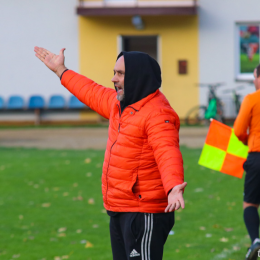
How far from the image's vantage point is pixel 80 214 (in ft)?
24.3

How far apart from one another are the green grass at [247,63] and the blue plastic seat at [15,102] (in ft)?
27.6

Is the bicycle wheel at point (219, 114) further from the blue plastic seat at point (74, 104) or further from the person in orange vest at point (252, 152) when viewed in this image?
→ the person in orange vest at point (252, 152)

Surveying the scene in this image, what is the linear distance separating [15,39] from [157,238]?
17974 mm

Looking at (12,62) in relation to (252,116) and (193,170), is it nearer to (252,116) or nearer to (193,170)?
(193,170)

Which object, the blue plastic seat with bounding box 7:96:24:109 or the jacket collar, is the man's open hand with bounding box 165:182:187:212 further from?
the blue plastic seat with bounding box 7:96:24:109

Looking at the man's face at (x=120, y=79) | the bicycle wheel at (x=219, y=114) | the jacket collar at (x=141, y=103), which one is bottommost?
the bicycle wheel at (x=219, y=114)

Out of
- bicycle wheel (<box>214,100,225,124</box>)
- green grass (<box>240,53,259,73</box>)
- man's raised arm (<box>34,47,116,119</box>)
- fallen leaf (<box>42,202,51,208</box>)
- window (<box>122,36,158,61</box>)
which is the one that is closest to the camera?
man's raised arm (<box>34,47,116,119</box>)

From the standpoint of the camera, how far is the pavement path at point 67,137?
14.0m

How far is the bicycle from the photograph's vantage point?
674 inches

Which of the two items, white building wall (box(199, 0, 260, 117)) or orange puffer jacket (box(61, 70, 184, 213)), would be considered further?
white building wall (box(199, 0, 260, 117))

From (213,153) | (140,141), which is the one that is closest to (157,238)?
(140,141)

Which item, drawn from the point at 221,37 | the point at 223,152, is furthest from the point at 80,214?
the point at 221,37

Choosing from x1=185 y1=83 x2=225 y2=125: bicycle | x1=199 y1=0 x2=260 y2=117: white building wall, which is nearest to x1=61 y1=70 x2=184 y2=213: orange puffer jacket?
x1=185 y1=83 x2=225 y2=125: bicycle

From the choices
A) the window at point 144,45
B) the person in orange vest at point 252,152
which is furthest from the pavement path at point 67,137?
the person in orange vest at point 252,152
